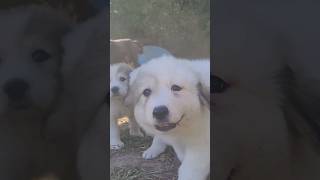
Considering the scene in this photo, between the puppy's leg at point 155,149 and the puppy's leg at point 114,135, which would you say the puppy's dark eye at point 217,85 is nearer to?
the puppy's leg at point 155,149

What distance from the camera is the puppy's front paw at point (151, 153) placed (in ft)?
10.7

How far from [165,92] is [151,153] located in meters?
0.34

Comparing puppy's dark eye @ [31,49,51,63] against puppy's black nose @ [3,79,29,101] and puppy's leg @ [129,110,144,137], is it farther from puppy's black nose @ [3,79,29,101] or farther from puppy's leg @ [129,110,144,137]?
puppy's leg @ [129,110,144,137]

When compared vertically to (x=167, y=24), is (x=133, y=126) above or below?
below

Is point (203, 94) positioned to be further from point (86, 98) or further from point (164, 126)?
point (86, 98)

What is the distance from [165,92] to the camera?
126 inches

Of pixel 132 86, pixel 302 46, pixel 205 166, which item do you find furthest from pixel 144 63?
pixel 302 46

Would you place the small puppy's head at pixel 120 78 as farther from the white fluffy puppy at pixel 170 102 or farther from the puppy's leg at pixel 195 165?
the puppy's leg at pixel 195 165

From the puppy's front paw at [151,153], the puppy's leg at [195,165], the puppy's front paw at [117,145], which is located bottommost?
the puppy's leg at [195,165]

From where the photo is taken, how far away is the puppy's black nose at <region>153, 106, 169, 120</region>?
10.5 ft

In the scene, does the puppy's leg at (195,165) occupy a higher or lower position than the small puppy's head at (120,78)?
lower

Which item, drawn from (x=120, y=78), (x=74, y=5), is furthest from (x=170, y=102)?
(x=74, y=5)

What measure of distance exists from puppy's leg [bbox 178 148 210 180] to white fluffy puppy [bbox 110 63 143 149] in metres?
0.29

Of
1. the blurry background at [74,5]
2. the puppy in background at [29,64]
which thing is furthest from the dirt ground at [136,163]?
the blurry background at [74,5]
